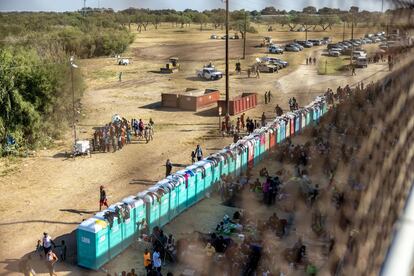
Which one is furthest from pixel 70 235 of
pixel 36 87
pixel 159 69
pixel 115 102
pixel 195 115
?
pixel 159 69

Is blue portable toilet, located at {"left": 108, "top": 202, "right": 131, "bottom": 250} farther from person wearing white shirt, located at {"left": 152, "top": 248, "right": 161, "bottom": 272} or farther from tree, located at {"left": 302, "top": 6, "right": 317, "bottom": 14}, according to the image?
tree, located at {"left": 302, "top": 6, "right": 317, "bottom": 14}

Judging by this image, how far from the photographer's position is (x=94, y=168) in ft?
12.5

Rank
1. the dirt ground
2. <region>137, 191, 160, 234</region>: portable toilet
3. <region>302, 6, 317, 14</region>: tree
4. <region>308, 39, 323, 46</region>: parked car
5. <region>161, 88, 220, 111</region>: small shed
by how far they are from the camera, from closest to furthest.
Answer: <region>302, 6, 317, 14</region>: tree < <region>308, 39, 323, 46</region>: parked car < the dirt ground < <region>137, 191, 160, 234</region>: portable toilet < <region>161, 88, 220, 111</region>: small shed

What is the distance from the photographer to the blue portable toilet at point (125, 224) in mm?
2314

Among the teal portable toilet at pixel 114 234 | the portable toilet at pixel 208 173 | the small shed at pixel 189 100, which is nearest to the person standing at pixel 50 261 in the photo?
the teal portable toilet at pixel 114 234

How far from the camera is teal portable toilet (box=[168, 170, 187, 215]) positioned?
2.79 m

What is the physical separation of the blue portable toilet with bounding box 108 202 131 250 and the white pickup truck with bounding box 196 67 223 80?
6.75 metres

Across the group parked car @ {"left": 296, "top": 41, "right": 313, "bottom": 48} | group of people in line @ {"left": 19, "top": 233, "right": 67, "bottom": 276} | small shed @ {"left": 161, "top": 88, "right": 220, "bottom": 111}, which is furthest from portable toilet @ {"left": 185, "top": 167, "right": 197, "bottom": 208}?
small shed @ {"left": 161, "top": 88, "right": 220, "bottom": 111}

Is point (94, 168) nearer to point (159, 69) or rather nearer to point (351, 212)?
point (351, 212)

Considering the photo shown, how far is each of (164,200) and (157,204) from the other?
134 millimetres

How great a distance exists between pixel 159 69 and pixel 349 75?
9.82 meters

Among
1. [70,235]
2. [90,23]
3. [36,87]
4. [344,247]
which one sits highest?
[90,23]

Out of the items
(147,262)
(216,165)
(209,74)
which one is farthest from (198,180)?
(209,74)

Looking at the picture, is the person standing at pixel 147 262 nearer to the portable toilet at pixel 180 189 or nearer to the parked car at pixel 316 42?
the portable toilet at pixel 180 189
